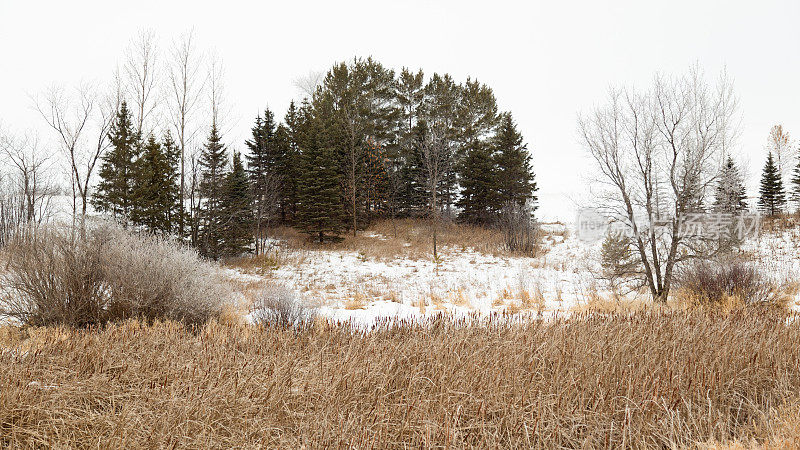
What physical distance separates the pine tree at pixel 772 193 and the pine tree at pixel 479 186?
58.0 ft

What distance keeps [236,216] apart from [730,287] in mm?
21197

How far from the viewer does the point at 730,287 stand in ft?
24.3

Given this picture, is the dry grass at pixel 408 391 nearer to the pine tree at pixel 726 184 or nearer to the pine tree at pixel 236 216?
the pine tree at pixel 726 184

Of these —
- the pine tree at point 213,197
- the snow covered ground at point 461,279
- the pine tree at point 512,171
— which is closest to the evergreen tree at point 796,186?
the snow covered ground at point 461,279

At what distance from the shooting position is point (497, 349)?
3.89 m

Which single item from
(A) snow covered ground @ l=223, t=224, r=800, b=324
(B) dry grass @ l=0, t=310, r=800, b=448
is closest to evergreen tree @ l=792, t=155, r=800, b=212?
(A) snow covered ground @ l=223, t=224, r=800, b=324

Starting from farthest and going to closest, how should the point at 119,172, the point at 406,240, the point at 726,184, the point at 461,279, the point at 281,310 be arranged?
the point at 406,240 < the point at 119,172 < the point at 461,279 < the point at 726,184 < the point at 281,310

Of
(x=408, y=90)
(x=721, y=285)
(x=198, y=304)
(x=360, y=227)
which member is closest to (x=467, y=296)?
(x=721, y=285)

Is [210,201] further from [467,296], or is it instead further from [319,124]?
[467,296]

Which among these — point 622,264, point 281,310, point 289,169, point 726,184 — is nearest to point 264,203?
point 289,169

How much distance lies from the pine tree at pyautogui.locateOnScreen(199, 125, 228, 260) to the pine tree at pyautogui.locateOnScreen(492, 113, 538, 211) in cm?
1731

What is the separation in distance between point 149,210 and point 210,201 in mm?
2908

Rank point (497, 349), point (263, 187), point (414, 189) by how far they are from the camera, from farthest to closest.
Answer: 1. point (414, 189)
2. point (263, 187)
3. point (497, 349)

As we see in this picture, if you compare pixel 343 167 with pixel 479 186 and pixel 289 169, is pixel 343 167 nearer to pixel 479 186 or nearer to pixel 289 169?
pixel 289 169
